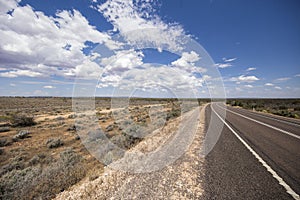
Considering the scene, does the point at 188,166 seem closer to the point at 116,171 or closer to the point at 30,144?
the point at 116,171

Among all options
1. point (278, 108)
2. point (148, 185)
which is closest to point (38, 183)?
point (148, 185)

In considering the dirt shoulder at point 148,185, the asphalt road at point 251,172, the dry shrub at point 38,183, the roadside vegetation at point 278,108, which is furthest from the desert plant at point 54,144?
the roadside vegetation at point 278,108

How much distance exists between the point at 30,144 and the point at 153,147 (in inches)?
355

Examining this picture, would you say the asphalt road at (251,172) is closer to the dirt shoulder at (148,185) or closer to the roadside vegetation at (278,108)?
the dirt shoulder at (148,185)

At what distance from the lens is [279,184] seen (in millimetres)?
3607

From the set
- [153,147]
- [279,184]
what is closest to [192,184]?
[279,184]

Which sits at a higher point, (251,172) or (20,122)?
(251,172)

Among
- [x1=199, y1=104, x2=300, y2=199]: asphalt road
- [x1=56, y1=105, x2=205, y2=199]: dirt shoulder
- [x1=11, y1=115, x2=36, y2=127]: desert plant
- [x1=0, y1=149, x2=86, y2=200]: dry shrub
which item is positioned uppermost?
[x1=199, y1=104, x2=300, y2=199]: asphalt road

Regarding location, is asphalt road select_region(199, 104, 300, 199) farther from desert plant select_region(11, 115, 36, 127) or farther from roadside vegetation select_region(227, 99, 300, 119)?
roadside vegetation select_region(227, 99, 300, 119)

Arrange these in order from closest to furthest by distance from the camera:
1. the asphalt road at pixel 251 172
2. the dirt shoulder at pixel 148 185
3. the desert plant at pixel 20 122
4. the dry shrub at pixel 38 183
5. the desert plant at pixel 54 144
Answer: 1. the asphalt road at pixel 251 172
2. the dirt shoulder at pixel 148 185
3. the dry shrub at pixel 38 183
4. the desert plant at pixel 54 144
5. the desert plant at pixel 20 122

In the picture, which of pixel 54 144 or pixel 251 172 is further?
pixel 54 144

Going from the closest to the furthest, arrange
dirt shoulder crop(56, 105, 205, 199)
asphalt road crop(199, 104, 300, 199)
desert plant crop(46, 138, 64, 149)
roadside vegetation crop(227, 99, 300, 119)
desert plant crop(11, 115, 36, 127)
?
1. asphalt road crop(199, 104, 300, 199)
2. dirt shoulder crop(56, 105, 205, 199)
3. desert plant crop(46, 138, 64, 149)
4. desert plant crop(11, 115, 36, 127)
5. roadside vegetation crop(227, 99, 300, 119)

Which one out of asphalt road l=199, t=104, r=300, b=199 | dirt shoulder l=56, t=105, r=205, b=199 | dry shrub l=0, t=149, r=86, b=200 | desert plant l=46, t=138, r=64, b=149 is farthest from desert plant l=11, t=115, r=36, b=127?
asphalt road l=199, t=104, r=300, b=199

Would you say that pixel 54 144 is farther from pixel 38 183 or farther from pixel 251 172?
pixel 251 172
